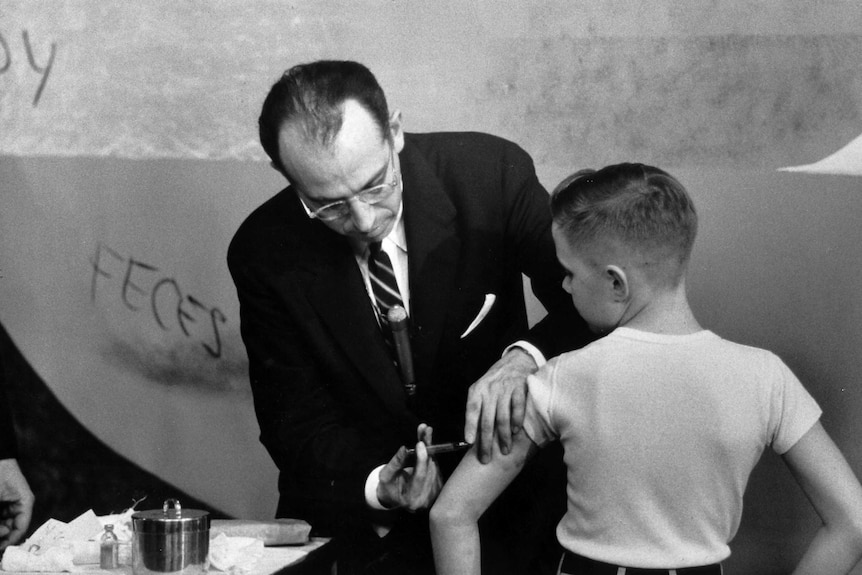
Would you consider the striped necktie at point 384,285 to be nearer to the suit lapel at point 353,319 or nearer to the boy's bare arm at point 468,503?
the suit lapel at point 353,319

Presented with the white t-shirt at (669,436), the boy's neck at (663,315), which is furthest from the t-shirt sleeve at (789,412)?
the boy's neck at (663,315)

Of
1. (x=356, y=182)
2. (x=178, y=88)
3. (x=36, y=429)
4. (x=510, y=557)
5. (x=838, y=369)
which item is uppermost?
(x=178, y=88)

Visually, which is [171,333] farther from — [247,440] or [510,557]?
[510,557]

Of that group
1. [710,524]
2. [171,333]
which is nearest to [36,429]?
[171,333]

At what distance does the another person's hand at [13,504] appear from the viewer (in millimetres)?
2504

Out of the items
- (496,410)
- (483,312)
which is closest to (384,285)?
(483,312)

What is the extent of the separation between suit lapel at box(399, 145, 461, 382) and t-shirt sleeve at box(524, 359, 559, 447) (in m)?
0.52

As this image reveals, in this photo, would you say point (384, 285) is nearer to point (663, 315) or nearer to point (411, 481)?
point (411, 481)

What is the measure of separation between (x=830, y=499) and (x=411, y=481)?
0.76 metres

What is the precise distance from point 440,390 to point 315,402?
26 centimetres

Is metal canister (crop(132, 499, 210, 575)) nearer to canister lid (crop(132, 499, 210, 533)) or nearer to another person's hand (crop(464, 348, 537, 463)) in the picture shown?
canister lid (crop(132, 499, 210, 533))

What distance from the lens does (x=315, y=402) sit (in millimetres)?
2283

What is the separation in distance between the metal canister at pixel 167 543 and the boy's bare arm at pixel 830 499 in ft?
3.16

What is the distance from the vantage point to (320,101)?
6.79ft
